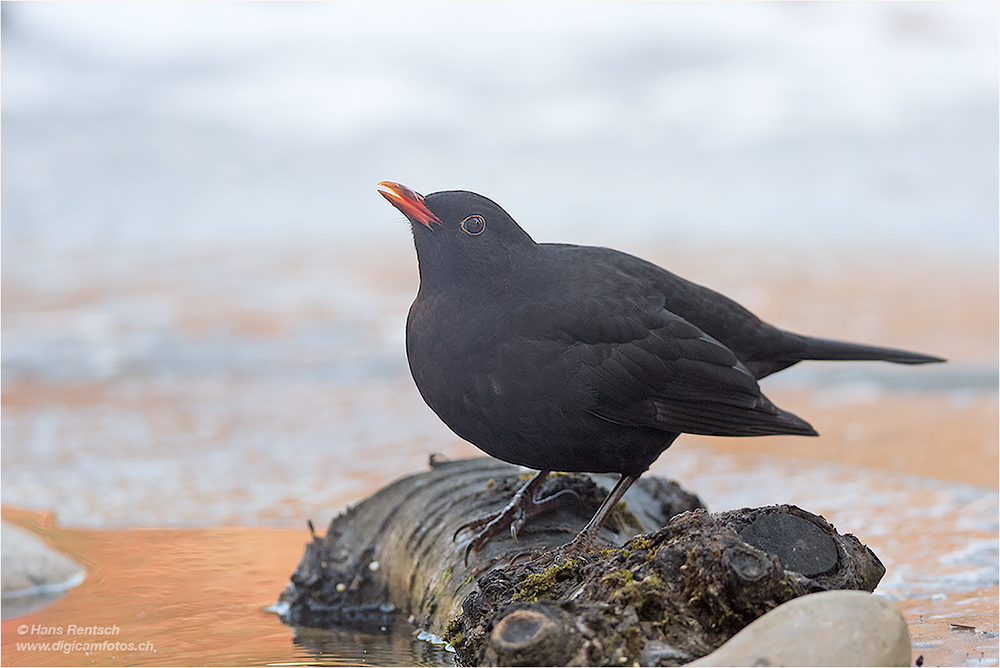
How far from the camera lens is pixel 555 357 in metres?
3.01

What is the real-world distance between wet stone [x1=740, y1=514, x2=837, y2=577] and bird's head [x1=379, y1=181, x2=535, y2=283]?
4.11ft

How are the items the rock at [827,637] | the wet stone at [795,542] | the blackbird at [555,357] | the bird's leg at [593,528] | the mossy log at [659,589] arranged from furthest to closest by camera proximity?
the bird's leg at [593,528]
the blackbird at [555,357]
the wet stone at [795,542]
the mossy log at [659,589]
the rock at [827,637]

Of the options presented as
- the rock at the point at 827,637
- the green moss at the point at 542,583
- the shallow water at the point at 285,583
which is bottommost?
the shallow water at the point at 285,583

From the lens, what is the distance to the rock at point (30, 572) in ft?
12.6

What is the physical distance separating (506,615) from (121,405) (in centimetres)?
663

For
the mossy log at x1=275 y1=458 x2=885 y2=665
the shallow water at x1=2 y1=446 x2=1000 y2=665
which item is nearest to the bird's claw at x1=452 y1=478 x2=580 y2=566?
the mossy log at x1=275 y1=458 x2=885 y2=665

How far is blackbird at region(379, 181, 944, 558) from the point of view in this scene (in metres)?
2.98

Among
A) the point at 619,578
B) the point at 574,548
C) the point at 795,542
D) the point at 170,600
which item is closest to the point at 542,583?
the point at 619,578

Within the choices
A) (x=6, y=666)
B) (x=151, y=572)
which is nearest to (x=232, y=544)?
(x=151, y=572)

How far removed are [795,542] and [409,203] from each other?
160 centimetres

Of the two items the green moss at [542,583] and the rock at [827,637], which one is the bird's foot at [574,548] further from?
the rock at [827,637]

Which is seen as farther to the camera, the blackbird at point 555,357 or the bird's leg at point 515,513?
the bird's leg at point 515,513

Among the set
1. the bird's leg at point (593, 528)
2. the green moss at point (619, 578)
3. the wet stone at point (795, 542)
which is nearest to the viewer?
the green moss at point (619, 578)

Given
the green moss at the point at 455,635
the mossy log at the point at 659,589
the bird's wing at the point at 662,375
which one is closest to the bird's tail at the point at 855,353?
the bird's wing at the point at 662,375
